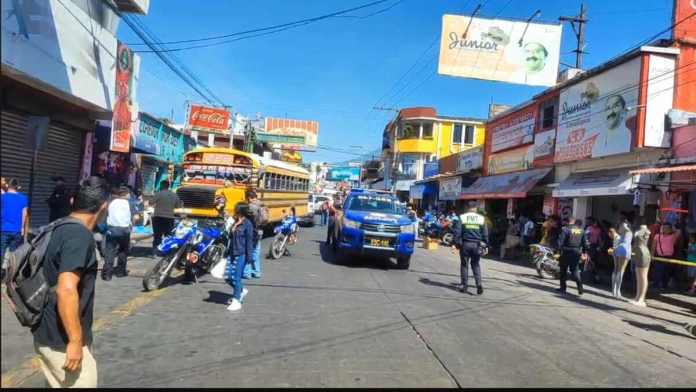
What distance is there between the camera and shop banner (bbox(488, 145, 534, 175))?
2362cm

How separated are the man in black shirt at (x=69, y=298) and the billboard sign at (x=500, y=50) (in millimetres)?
18417

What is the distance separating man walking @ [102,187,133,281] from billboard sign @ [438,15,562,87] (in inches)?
544

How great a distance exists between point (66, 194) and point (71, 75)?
315 centimetres

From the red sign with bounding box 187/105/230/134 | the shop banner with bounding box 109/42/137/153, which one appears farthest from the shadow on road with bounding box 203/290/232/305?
the red sign with bounding box 187/105/230/134

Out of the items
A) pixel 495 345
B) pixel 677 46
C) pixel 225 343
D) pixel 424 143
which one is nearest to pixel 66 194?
pixel 225 343

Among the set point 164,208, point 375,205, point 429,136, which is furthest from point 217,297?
point 429,136

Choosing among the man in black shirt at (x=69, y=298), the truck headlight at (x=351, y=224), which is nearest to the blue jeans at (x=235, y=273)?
the man in black shirt at (x=69, y=298)

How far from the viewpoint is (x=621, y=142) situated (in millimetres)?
16484

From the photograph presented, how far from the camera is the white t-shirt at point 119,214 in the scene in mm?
9219

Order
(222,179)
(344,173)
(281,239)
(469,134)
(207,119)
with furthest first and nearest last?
(344,173), (469,134), (207,119), (222,179), (281,239)

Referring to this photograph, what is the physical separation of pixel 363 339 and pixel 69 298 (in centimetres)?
405

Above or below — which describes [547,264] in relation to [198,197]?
below

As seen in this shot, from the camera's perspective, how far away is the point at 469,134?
164ft

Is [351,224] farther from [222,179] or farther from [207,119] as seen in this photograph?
[207,119]
